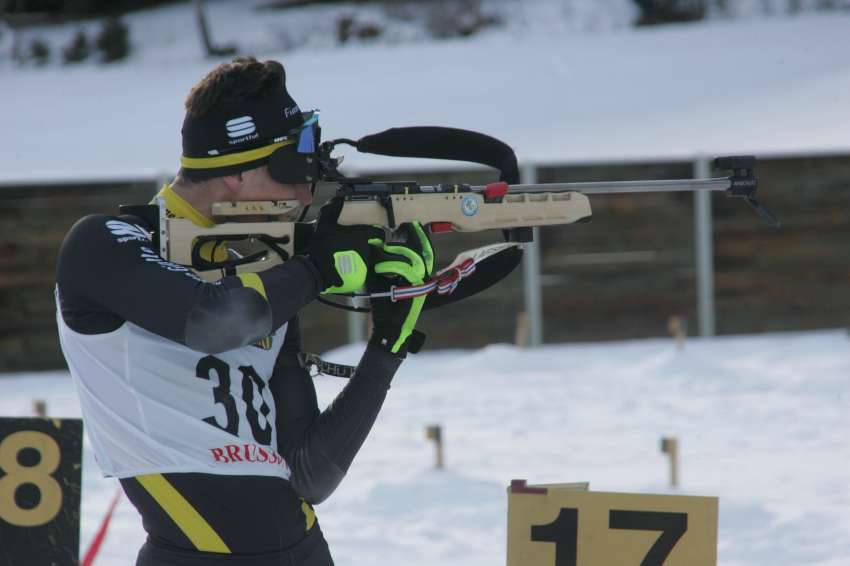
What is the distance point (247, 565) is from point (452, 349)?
7861 millimetres

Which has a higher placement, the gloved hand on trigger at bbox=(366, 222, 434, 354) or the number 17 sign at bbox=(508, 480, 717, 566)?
the gloved hand on trigger at bbox=(366, 222, 434, 354)

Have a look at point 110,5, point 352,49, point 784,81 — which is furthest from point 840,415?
point 110,5

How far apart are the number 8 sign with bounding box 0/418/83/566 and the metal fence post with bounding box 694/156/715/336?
748cm

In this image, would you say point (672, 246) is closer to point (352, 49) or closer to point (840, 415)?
point (840, 415)

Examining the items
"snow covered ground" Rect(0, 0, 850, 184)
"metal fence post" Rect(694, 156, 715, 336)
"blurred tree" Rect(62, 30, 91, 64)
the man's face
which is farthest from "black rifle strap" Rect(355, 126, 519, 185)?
"blurred tree" Rect(62, 30, 91, 64)

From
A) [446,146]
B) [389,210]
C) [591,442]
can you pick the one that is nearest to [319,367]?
[389,210]

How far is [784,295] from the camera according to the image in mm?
10539

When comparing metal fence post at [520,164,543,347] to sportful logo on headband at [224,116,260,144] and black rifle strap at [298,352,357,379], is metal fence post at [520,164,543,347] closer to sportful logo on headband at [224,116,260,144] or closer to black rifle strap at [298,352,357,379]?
black rifle strap at [298,352,357,379]

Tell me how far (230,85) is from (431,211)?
58cm

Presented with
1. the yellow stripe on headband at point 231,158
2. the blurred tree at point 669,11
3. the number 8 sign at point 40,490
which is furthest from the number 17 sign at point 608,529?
the blurred tree at point 669,11

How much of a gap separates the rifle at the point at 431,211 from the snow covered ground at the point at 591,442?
216 cm

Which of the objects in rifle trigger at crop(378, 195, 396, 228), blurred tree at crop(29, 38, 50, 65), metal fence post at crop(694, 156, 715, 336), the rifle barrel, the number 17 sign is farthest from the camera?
blurred tree at crop(29, 38, 50, 65)

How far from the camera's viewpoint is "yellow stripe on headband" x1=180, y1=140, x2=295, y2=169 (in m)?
2.34

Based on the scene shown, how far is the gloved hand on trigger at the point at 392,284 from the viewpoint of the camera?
7.88 ft
